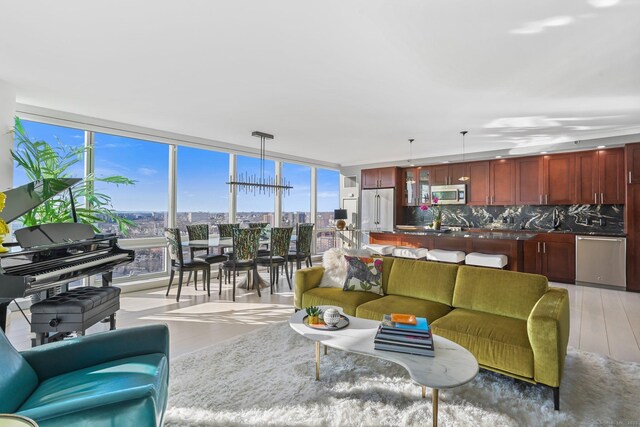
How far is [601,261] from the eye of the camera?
539 cm

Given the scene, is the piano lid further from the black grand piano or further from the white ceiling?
the white ceiling

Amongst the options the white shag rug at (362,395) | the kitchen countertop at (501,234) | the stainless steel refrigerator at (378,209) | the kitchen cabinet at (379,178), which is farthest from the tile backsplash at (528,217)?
the white shag rug at (362,395)

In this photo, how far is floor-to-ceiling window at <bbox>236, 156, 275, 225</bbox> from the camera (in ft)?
22.5

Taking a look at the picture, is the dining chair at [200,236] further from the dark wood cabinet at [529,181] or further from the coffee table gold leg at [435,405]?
the dark wood cabinet at [529,181]

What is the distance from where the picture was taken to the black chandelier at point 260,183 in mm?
5715

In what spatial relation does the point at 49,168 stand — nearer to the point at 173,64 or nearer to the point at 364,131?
the point at 173,64

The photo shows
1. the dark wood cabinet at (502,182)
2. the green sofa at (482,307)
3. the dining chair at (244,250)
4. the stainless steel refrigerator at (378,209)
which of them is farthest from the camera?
the stainless steel refrigerator at (378,209)

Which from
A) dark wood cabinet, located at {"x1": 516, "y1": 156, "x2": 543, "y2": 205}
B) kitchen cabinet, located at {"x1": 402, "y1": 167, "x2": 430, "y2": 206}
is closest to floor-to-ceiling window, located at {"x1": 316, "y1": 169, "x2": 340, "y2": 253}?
kitchen cabinet, located at {"x1": 402, "y1": 167, "x2": 430, "y2": 206}

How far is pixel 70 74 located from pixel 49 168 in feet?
3.79

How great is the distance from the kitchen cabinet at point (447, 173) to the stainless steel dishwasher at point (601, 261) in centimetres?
246

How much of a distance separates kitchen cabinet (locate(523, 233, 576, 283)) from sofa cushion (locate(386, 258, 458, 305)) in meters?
3.87

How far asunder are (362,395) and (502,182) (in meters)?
5.90

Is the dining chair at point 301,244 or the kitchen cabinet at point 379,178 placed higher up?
the kitchen cabinet at point 379,178

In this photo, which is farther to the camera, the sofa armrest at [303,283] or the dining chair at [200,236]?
the dining chair at [200,236]
